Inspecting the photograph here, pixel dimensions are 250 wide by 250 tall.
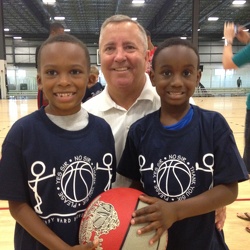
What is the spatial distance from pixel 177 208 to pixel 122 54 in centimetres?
95

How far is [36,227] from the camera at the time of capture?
4.20 ft

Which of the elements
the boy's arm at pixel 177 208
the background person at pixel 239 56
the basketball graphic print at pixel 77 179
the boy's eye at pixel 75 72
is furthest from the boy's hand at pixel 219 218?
the background person at pixel 239 56

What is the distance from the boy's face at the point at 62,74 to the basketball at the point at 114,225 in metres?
0.43

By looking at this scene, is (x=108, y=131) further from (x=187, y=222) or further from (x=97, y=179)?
(x=187, y=222)

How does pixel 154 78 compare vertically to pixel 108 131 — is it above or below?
above

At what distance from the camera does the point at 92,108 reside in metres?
2.01

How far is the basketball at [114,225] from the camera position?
1.23 meters

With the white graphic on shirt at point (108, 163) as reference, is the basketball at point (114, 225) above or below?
below

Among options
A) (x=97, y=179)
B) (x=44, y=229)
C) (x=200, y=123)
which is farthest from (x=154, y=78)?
(x=44, y=229)

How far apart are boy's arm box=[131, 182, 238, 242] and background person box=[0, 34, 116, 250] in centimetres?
22

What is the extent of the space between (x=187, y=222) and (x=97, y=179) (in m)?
0.44

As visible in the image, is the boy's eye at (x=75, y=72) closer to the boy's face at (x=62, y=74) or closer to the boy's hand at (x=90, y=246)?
the boy's face at (x=62, y=74)

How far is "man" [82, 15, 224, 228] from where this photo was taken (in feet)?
6.19

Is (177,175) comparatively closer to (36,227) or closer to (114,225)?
(114,225)
